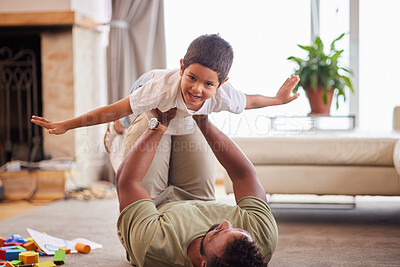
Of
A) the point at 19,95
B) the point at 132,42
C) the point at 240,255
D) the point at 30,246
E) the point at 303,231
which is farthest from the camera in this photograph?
the point at 132,42

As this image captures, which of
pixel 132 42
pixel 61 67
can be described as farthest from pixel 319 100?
pixel 61 67

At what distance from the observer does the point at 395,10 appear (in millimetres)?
4516

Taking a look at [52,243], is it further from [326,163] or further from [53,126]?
[326,163]

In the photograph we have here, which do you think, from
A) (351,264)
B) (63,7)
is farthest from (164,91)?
(63,7)

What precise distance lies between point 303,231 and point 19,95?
295cm

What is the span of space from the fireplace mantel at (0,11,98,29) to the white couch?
2.09m

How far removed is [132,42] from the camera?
14.9 feet

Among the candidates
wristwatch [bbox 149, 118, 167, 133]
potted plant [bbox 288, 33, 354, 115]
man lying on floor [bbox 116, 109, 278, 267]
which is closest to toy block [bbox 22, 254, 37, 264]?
man lying on floor [bbox 116, 109, 278, 267]

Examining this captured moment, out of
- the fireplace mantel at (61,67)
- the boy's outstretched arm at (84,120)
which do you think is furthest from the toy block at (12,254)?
the fireplace mantel at (61,67)

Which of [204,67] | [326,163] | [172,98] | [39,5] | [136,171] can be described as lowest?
[326,163]

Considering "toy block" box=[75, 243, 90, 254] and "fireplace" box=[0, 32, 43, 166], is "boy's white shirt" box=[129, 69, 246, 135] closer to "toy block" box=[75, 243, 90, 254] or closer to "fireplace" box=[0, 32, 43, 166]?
"toy block" box=[75, 243, 90, 254]

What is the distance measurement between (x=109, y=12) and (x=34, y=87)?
3.74 feet

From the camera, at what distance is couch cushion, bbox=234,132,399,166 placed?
8.59ft

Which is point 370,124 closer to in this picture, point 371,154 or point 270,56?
point 270,56
